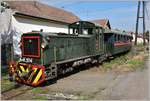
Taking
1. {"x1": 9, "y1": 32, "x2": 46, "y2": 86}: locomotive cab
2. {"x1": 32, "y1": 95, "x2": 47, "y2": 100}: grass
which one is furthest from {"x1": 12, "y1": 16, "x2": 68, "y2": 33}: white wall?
{"x1": 32, "y1": 95, "x2": 47, "y2": 100}: grass

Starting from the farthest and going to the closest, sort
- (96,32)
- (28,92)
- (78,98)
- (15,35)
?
(15,35), (96,32), (28,92), (78,98)

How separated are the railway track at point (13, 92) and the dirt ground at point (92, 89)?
21 centimetres

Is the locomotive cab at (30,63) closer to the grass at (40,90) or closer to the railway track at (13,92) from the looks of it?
the grass at (40,90)

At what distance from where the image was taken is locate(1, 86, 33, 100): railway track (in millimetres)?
8471

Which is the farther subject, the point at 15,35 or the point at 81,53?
the point at 15,35

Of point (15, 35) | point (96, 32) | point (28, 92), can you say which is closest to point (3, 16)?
point (15, 35)

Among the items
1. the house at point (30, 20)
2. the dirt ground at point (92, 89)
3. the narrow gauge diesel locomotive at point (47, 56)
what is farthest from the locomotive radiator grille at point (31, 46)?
the house at point (30, 20)

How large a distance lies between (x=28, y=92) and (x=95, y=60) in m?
7.26

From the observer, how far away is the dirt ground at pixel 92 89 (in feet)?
27.3

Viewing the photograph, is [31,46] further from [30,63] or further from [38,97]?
[38,97]

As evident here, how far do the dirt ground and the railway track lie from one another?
21 cm

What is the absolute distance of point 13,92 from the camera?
919 cm

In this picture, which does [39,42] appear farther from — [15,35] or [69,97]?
[15,35]

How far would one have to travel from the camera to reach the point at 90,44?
579 inches
